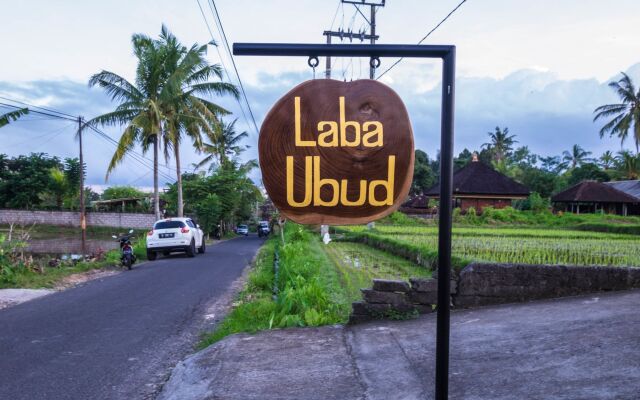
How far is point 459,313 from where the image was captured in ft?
22.8

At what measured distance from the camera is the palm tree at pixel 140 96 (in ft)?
69.1

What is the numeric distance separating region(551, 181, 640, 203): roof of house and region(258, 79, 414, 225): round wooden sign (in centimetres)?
4315

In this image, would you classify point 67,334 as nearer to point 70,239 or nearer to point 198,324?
point 198,324

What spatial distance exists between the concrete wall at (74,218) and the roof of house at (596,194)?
3270 cm

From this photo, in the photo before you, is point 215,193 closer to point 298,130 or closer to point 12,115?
point 12,115

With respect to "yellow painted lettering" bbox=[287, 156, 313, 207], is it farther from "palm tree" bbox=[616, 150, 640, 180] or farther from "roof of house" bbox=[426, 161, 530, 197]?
"palm tree" bbox=[616, 150, 640, 180]

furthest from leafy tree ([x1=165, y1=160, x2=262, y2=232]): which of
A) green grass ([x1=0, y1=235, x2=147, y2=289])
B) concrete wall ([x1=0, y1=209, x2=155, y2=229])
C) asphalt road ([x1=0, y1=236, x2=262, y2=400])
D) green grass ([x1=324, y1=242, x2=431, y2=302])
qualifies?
asphalt road ([x1=0, y1=236, x2=262, y2=400])

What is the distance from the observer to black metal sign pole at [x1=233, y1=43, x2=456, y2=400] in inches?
104

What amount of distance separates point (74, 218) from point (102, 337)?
3307 cm

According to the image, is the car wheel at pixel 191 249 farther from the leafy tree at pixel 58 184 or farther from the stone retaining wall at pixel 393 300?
the leafy tree at pixel 58 184

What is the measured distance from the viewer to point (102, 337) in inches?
286

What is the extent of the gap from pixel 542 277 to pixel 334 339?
10.3 ft

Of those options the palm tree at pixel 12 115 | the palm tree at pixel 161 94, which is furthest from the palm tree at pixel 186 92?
the palm tree at pixel 12 115

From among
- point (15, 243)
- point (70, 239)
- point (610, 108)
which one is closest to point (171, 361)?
point (15, 243)
